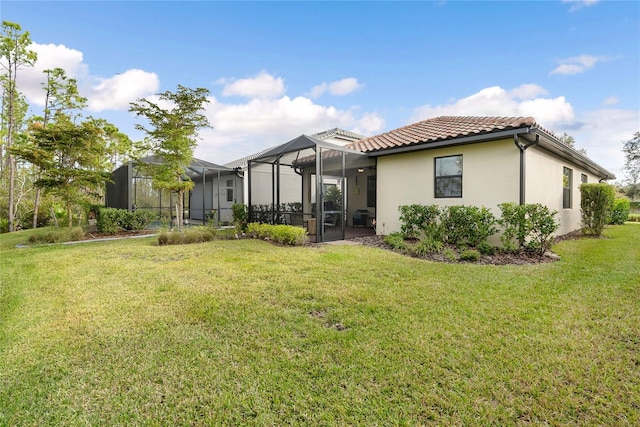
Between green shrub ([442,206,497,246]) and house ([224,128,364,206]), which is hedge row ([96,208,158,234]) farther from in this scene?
green shrub ([442,206,497,246])

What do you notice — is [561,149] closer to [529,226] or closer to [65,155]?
[529,226]

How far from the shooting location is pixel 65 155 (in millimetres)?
11695

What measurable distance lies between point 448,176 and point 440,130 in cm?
162

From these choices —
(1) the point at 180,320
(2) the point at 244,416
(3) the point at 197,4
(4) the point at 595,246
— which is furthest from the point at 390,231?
(3) the point at 197,4

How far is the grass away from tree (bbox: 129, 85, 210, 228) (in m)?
6.37

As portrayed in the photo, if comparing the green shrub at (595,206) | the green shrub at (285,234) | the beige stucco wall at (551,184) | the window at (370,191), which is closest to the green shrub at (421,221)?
the beige stucco wall at (551,184)

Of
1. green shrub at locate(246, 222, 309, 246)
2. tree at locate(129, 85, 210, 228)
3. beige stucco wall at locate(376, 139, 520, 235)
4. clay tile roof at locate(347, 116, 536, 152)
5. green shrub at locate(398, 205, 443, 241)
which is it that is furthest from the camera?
tree at locate(129, 85, 210, 228)

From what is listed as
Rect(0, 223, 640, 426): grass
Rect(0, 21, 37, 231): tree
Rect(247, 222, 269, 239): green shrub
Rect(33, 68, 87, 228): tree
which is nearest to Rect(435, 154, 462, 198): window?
Rect(0, 223, 640, 426): grass

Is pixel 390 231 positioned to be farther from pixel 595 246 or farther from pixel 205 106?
pixel 205 106

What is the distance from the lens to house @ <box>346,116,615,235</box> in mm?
7477

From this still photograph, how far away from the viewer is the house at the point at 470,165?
7477 mm

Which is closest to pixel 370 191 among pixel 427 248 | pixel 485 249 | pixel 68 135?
pixel 427 248

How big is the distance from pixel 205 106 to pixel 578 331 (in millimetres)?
12076

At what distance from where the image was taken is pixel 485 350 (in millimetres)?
2736
